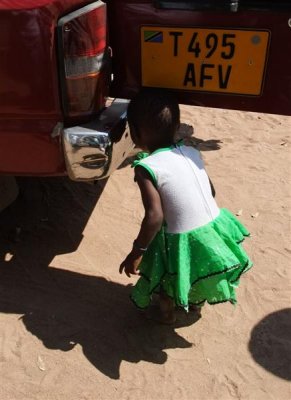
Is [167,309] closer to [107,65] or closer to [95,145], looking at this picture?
[95,145]

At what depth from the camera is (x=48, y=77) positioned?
2.31 m

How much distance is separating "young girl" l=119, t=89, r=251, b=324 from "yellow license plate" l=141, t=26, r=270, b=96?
0.48ft

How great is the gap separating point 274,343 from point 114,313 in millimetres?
851

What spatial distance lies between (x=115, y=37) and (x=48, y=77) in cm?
45

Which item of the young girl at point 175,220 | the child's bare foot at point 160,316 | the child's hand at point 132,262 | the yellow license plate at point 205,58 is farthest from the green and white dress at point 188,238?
the yellow license plate at point 205,58

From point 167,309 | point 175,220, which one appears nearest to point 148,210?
point 175,220

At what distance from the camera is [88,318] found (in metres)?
2.75

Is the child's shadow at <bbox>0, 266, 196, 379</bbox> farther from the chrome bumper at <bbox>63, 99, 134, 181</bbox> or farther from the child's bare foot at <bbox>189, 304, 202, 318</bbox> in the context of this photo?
the chrome bumper at <bbox>63, 99, 134, 181</bbox>

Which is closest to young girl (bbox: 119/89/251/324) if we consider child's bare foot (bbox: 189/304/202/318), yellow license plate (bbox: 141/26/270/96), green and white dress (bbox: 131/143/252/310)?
green and white dress (bbox: 131/143/252/310)

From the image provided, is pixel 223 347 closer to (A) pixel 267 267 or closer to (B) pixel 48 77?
(A) pixel 267 267

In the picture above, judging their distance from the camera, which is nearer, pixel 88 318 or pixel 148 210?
pixel 148 210

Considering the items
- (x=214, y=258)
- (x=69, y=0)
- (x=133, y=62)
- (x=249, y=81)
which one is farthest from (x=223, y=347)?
(x=69, y=0)

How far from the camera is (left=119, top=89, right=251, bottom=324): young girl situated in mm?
2289

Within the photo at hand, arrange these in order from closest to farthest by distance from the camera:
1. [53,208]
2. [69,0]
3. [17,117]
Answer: [69,0] < [17,117] < [53,208]
